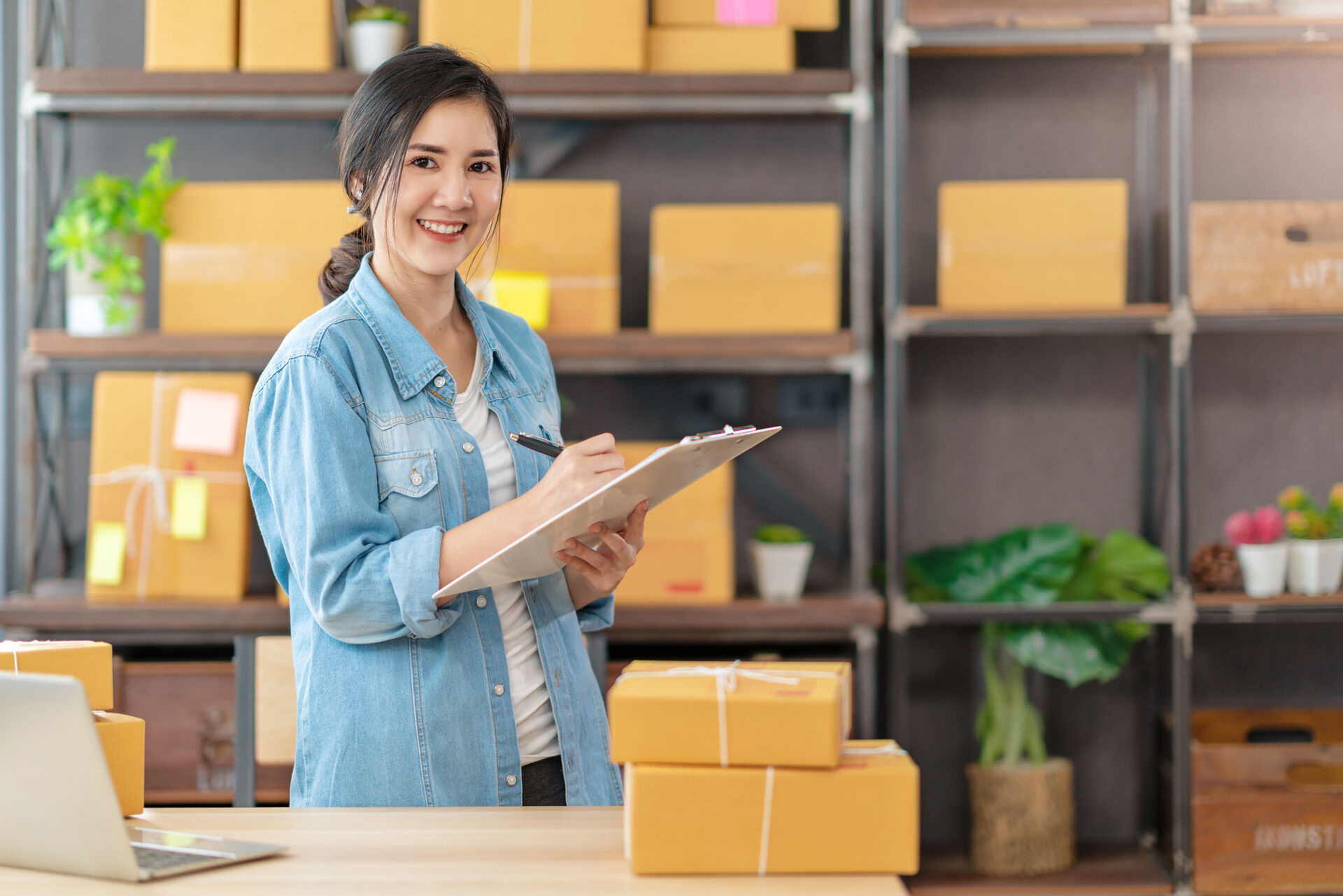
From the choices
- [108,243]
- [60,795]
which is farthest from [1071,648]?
[108,243]

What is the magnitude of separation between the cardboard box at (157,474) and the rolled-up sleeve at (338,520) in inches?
49.1

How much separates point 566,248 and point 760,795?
5.53 feet

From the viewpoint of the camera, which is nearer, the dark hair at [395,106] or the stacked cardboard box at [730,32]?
the dark hair at [395,106]

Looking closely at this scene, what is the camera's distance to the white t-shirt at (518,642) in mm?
1299

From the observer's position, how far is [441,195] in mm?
1314

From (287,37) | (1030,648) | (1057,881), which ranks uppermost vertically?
(287,37)

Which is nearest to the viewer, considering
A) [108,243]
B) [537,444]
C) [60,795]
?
[60,795]

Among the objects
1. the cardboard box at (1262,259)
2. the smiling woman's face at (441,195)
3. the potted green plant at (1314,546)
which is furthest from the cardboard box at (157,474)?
the potted green plant at (1314,546)

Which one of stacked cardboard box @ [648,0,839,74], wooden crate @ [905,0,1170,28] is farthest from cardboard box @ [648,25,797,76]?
wooden crate @ [905,0,1170,28]

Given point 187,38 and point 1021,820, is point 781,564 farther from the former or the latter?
point 187,38

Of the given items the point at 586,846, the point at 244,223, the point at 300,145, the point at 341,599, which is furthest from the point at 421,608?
the point at 300,145

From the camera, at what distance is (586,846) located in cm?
104

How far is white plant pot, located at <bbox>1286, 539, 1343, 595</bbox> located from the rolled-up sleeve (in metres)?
2.02

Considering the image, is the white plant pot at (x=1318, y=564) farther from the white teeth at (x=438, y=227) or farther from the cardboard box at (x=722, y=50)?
the white teeth at (x=438, y=227)
